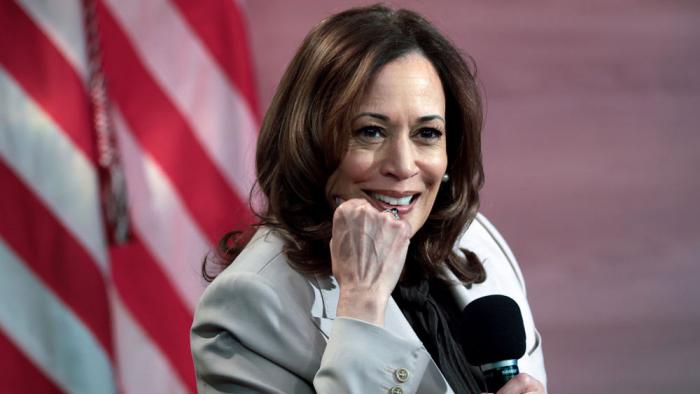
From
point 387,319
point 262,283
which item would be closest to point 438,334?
point 387,319

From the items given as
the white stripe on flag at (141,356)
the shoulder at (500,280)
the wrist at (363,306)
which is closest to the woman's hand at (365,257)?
the wrist at (363,306)

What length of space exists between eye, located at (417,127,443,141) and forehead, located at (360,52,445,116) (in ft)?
0.10

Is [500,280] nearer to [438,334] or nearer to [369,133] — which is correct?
[438,334]

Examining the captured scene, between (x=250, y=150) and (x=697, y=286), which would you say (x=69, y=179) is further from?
(x=697, y=286)

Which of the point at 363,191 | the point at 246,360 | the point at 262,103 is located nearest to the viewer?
the point at 246,360

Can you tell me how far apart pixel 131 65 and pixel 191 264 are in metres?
0.58

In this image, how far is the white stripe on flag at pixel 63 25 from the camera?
2.86 m

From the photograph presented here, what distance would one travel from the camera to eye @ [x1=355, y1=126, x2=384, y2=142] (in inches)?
66.2

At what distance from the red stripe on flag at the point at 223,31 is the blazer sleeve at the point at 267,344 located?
1478 mm

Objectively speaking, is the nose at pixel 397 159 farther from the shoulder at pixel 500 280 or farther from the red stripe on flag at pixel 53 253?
the red stripe on flag at pixel 53 253

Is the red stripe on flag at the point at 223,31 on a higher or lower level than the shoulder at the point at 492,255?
higher

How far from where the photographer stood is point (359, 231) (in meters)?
1.56

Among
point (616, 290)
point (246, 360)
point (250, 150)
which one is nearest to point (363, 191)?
point (246, 360)

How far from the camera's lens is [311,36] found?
1726 millimetres
